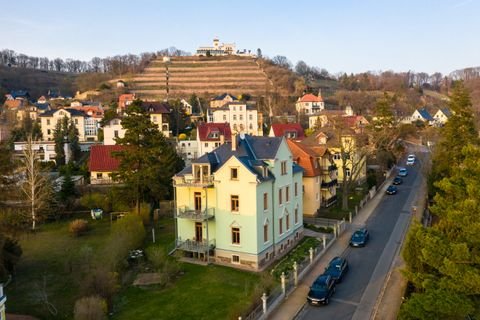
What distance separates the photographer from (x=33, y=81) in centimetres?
14925

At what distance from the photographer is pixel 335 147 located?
47000mm

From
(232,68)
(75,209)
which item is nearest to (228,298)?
(75,209)

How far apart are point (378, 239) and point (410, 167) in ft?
118

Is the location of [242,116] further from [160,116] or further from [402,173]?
[402,173]

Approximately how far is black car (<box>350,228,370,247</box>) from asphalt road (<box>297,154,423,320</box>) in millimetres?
409

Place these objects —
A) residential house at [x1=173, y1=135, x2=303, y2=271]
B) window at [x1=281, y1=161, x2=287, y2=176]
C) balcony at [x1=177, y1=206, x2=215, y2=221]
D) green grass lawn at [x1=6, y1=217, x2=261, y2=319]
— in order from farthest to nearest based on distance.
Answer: window at [x1=281, y1=161, x2=287, y2=176] < balcony at [x1=177, y1=206, x2=215, y2=221] < residential house at [x1=173, y1=135, x2=303, y2=271] < green grass lawn at [x1=6, y1=217, x2=261, y2=319]

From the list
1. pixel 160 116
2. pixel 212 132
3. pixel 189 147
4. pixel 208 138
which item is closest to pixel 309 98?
pixel 160 116

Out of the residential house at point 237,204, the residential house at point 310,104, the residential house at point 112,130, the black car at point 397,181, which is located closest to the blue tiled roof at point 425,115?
the residential house at point 310,104

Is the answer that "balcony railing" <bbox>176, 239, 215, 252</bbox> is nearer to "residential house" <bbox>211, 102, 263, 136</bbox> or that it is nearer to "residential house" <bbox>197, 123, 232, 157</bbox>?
"residential house" <bbox>197, 123, 232, 157</bbox>

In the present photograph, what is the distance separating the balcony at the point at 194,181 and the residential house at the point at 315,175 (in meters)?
13.1

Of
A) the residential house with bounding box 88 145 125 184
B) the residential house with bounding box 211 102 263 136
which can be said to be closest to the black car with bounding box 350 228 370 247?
the residential house with bounding box 88 145 125 184

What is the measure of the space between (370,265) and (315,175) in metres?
12.5

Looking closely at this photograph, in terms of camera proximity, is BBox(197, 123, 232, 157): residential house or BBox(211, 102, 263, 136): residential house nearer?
BBox(197, 123, 232, 157): residential house

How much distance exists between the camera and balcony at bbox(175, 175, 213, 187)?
27.7 m
